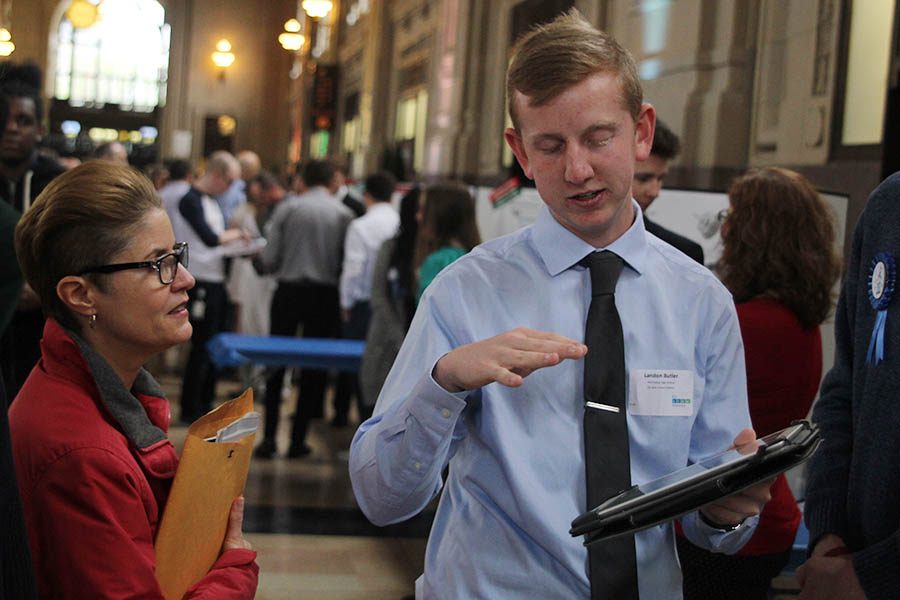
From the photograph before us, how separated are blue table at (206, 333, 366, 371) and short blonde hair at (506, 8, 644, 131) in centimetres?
517

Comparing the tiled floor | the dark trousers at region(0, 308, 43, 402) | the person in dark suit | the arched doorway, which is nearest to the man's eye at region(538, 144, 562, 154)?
the person in dark suit

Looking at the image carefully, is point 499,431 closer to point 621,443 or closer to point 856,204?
point 621,443

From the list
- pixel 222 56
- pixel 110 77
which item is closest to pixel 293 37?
pixel 222 56

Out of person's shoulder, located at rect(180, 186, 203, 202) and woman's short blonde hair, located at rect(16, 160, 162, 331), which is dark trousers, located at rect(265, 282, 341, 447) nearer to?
person's shoulder, located at rect(180, 186, 203, 202)

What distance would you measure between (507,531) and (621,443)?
0.21m

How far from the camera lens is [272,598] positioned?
495 cm

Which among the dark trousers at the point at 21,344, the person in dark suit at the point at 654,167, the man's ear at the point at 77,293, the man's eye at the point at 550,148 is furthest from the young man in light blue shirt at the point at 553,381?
the dark trousers at the point at 21,344

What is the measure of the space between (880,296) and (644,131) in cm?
51

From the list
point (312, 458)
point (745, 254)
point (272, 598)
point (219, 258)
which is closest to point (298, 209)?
point (219, 258)

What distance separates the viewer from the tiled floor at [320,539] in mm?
5176

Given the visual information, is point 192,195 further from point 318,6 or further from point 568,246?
point 318,6

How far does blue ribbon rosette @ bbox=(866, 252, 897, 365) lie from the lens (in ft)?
6.66

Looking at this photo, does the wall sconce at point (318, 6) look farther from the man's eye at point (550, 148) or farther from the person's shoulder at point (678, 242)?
the man's eye at point (550, 148)

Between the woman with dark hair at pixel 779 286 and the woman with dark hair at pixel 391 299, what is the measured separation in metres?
3.32
